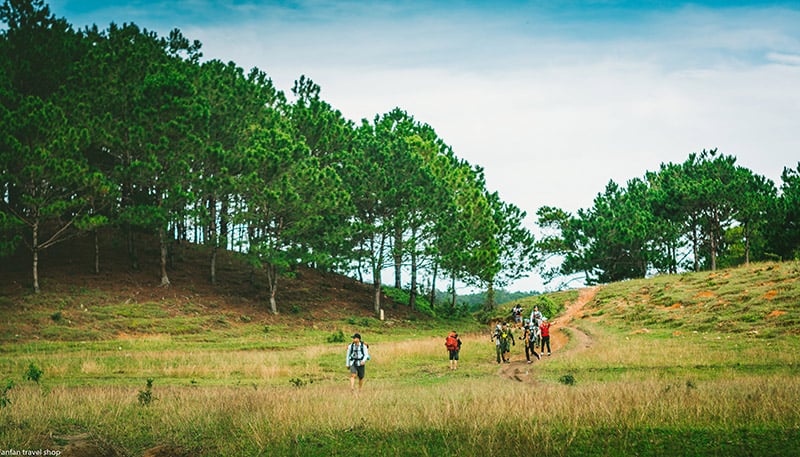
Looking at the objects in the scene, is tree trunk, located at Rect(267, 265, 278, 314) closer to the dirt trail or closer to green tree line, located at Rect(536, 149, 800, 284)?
the dirt trail

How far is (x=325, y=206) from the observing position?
46250mm

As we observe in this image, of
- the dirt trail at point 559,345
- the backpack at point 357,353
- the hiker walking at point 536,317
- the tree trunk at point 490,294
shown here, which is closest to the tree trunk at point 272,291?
the dirt trail at point 559,345

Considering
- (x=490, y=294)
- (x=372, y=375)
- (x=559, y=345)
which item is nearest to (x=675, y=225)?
(x=490, y=294)

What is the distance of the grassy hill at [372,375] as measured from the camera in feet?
37.8

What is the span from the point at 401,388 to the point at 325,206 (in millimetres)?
28153

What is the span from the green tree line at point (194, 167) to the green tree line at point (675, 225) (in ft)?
55.6

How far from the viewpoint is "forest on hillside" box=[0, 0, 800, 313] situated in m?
38.4

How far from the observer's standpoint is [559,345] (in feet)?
112

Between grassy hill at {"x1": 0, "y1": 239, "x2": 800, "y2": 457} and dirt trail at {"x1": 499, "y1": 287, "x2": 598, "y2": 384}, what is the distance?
236 mm

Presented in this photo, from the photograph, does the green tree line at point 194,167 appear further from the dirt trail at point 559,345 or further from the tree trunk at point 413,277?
the dirt trail at point 559,345

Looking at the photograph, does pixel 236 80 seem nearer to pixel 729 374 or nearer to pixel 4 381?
pixel 4 381

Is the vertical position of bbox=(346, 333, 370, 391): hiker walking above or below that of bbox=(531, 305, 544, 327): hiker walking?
below

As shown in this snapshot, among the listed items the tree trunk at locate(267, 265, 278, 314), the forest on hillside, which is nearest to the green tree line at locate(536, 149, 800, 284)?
the forest on hillside

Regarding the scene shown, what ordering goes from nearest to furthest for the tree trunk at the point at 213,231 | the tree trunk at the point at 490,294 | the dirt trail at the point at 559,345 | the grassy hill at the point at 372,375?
1. the grassy hill at the point at 372,375
2. the dirt trail at the point at 559,345
3. the tree trunk at the point at 213,231
4. the tree trunk at the point at 490,294
